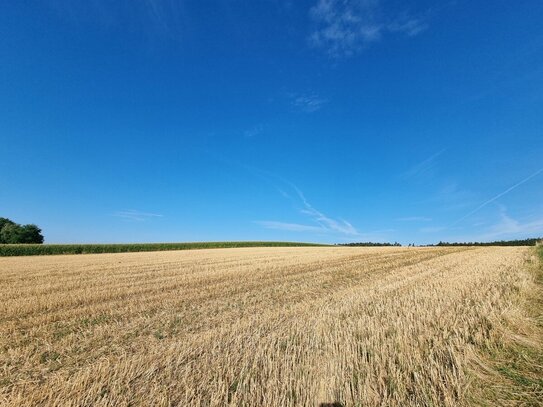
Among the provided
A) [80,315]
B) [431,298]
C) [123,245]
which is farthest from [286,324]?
[123,245]

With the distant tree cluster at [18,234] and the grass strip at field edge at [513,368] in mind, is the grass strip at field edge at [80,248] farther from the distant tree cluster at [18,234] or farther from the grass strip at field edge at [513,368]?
the grass strip at field edge at [513,368]

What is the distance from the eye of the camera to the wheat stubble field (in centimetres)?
330

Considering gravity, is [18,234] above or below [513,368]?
above

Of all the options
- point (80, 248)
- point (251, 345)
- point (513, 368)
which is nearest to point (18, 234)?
point (80, 248)

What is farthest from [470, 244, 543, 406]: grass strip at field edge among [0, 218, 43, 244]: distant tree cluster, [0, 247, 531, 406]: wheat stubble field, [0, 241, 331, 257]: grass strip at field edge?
[0, 218, 43, 244]: distant tree cluster

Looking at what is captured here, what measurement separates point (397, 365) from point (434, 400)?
0.77m

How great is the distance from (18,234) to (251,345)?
9265cm

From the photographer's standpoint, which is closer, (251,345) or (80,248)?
(251,345)

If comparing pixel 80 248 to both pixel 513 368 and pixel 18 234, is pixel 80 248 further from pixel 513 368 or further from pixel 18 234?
pixel 513 368

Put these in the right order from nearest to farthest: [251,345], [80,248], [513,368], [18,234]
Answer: [513,368] < [251,345] < [80,248] < [18,234]

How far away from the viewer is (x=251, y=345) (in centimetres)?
463

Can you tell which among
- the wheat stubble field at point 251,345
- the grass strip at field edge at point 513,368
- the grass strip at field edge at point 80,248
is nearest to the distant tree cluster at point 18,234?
the grass strip at field edge at point 80,248

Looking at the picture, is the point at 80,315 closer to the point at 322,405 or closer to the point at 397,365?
the point at 322,405

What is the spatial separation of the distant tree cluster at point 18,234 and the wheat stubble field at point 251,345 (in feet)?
277
